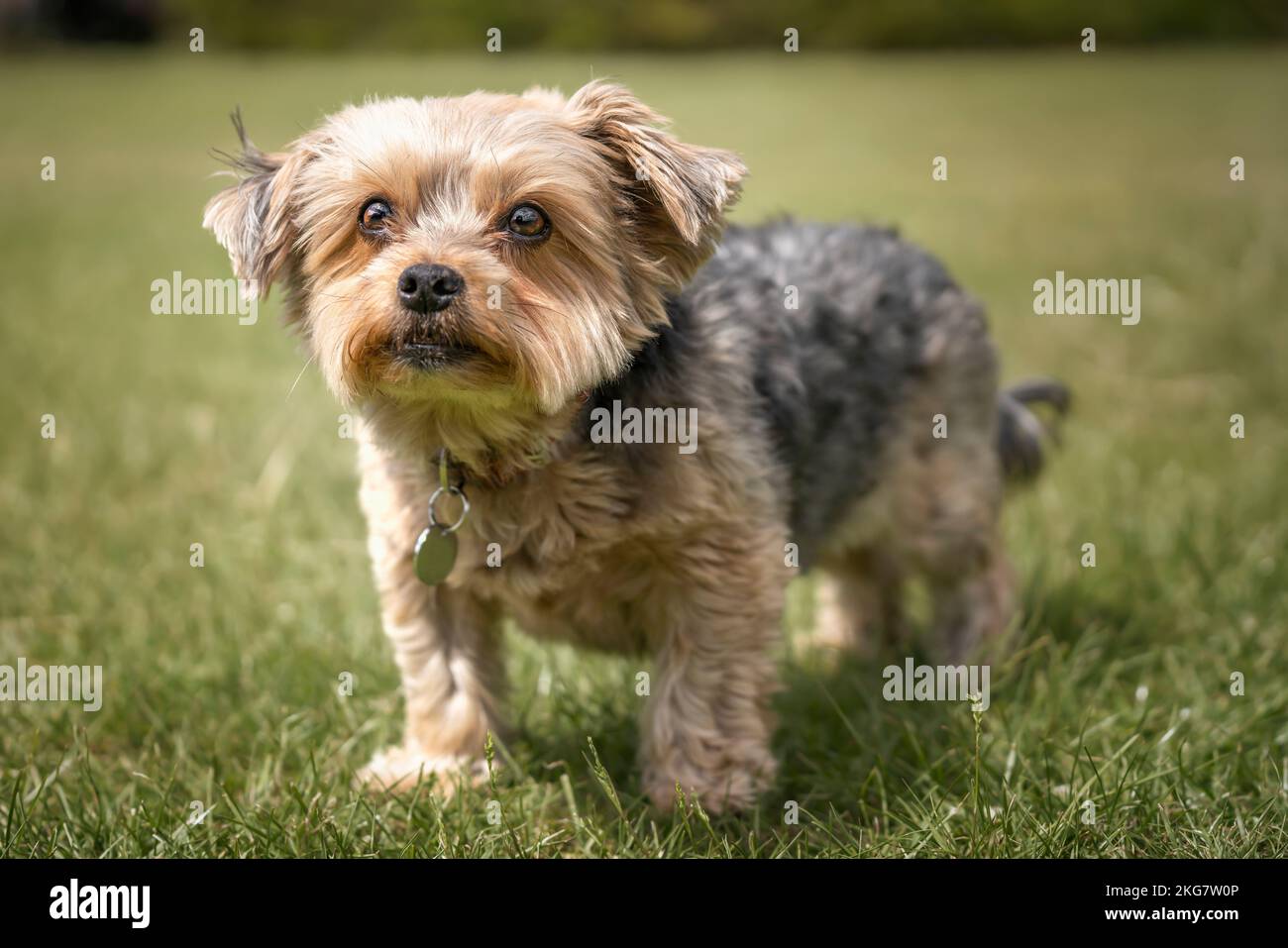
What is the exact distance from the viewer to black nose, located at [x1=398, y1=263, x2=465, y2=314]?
2.73 m

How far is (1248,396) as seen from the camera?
7.18m

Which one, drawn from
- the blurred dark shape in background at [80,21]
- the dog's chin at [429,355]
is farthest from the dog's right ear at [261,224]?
the blurred dark shape in background at [80,21]

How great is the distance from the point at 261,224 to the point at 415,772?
1.56 metres

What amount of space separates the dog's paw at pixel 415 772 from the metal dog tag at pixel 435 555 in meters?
0.53

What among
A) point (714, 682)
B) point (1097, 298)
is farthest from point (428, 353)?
point (1097, 298)

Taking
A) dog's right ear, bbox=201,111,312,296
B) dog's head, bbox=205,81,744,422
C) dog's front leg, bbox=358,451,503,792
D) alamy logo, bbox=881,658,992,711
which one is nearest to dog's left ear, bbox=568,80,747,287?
dog's head, bbox=205,81,744,422

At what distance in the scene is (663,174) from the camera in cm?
303

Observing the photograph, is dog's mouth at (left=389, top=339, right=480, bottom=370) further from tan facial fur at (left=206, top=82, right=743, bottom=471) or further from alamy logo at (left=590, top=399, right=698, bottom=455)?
alamy logo at (left=590, top=399, right=698, bottom=455)

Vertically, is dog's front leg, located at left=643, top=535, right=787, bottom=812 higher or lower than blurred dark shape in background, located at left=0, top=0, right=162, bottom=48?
lower

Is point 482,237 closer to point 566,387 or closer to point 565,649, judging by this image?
point 566,387

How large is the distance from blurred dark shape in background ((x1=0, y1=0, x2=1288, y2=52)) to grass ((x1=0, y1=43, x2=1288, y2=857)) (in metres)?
9.74
